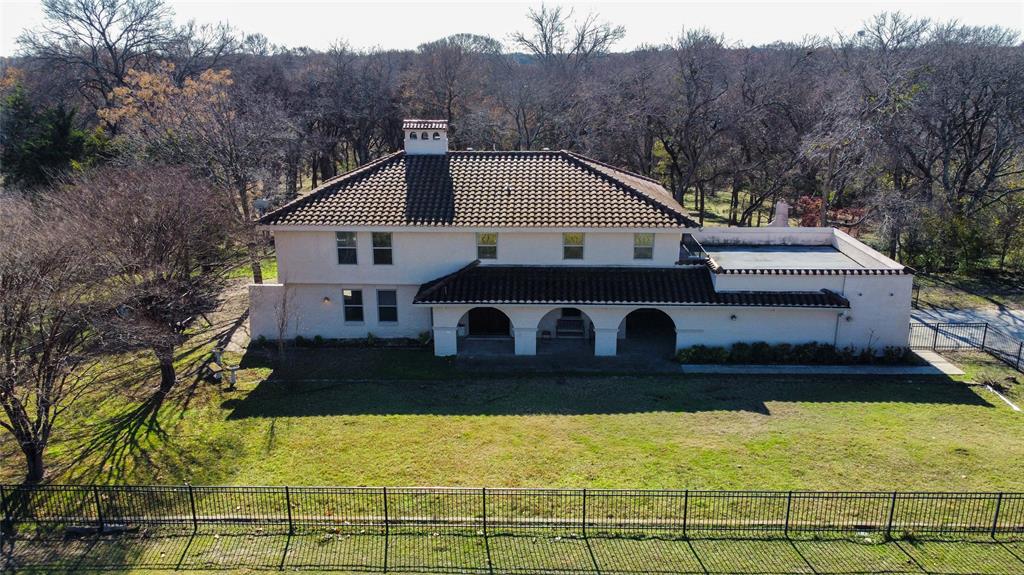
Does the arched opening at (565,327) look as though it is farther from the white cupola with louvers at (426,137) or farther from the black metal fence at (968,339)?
the black metal fence at (968,339)

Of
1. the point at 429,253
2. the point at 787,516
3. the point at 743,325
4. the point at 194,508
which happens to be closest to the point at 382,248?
the point at 429,253

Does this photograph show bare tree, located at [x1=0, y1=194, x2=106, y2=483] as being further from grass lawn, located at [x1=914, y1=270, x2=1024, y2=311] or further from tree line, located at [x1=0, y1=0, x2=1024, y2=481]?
grass lawn, located at [x1=914, y1=270, x2=1024, y2=311]

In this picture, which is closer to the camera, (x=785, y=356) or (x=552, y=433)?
(x=552, y=433)

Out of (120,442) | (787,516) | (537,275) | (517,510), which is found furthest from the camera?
(537,275)

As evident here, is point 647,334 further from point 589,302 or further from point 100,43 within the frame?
point 100,43

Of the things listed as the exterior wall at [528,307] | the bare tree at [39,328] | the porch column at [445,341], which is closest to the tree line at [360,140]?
the bare tree at [39,328]

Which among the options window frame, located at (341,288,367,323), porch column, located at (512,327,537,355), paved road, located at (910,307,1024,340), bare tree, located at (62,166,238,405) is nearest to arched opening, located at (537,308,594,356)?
porch column, located at (512,327,537,355)

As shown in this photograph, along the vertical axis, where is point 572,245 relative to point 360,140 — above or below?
below
